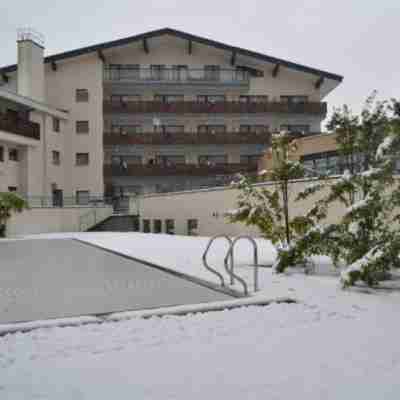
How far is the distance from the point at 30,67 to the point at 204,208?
18.5 m

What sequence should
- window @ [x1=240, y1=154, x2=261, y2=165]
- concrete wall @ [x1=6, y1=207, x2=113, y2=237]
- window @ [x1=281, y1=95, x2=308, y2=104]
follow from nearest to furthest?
1. concrete wall @ [x1=6, y1=207, x2=113, y2=237]
2. window @ [x1=240, y1=154, x2=261, y2=165]
3. window @ [x1=281, y1=95, x2=308, y2=104]

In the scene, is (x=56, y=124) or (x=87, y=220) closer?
(x=87, y=220)

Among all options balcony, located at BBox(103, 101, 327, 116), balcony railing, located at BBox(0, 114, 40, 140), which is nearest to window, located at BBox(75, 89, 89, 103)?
balcony, located at BBox(103, 101, 327, 116)

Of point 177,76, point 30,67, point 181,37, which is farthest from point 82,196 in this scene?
point 181,37

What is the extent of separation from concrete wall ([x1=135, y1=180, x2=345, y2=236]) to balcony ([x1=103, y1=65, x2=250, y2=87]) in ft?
41.1

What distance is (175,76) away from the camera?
34.6 metres

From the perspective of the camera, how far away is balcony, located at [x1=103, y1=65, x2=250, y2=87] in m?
34.2

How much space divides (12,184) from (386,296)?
26174 mm

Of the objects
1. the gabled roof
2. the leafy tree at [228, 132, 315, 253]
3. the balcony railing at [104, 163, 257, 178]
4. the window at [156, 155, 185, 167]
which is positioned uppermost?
the gabled roof

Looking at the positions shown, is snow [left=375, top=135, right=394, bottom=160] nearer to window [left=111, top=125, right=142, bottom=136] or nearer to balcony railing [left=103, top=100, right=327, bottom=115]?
balcony railing [left=103, top=100, right=327, bottom=115]

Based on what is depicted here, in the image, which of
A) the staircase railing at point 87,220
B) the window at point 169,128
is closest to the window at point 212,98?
the window at point 169,128

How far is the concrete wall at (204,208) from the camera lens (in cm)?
1828

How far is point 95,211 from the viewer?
1107 inches

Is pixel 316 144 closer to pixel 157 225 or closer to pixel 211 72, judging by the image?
pixel 157 225
